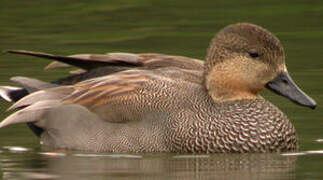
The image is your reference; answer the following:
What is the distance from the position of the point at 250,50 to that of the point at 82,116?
1661 mm

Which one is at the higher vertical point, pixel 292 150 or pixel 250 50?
pixel 250 50

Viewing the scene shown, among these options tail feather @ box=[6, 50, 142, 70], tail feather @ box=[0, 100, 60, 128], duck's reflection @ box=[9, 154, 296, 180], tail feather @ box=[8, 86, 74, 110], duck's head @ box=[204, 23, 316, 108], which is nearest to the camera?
duck's reflection @ box=[9, 154, 296, 180]

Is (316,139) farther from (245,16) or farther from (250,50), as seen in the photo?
(245,16)

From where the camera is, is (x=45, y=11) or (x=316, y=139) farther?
(x=45, y=11)

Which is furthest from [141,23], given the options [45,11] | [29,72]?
[29,72]

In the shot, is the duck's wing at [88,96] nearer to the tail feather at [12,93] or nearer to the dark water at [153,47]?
the dark water at [153,47]

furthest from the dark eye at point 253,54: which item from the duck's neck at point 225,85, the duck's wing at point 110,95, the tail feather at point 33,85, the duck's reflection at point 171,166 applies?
the tail feather at point 33,85

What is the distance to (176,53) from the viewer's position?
14305mm

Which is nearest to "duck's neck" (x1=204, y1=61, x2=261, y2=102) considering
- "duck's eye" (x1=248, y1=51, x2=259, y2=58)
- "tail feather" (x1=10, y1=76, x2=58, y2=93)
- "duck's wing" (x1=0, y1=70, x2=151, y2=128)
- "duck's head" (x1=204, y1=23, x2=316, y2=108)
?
"duck's head" (x1=204, y1=23, x2=316, y2=108)

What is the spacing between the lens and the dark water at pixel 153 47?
9344 mm

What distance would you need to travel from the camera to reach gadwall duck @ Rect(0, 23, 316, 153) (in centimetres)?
1006

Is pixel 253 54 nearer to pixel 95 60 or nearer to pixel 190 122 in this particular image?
pixel 190 122

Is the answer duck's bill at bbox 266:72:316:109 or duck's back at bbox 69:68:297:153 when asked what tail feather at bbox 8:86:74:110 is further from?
duck's bill at bbox 266:72:316:109

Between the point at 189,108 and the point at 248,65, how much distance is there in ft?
2.16
